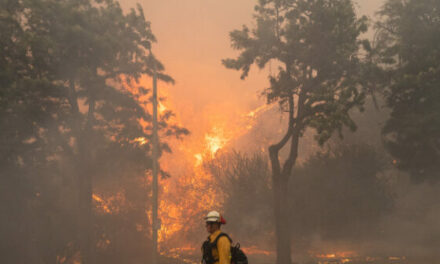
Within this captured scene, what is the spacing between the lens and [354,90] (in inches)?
800

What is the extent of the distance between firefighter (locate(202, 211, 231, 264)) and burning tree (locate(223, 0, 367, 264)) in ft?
49.6

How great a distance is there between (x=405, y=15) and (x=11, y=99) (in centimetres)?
2179

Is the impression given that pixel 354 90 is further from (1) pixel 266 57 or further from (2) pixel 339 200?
(2) pixel 339 200

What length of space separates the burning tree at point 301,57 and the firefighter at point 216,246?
15.1 metres

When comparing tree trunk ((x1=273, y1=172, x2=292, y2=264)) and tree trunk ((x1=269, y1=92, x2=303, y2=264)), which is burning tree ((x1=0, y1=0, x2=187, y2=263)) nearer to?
tree trunk ((x1=269, y1=92, x2=303, y2=264))

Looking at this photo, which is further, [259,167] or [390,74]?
[259,167]

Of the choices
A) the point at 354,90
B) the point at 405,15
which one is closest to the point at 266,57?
the point at 354,90

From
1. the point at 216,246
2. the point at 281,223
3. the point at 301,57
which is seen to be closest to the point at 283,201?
the point at 281,223

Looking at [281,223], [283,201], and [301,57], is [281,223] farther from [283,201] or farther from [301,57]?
[301,57]

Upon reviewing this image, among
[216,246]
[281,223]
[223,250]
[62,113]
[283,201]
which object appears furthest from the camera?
[62,113]

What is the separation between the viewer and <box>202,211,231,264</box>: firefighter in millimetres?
5574

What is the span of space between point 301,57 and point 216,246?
17955 millimetres

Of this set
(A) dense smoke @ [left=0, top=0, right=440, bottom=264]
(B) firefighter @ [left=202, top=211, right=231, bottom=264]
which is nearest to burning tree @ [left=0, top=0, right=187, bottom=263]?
(A) dense smoke @ [left=0, top=0, right=440, bottom=264]

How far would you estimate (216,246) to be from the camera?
569 cm
